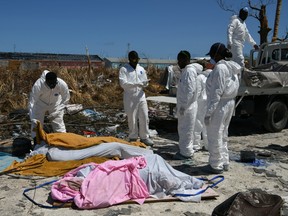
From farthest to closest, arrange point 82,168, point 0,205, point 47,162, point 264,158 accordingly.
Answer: point 264,158 < point 47,162 < point 82,168 < point 0,205

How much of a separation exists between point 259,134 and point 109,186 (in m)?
5.76

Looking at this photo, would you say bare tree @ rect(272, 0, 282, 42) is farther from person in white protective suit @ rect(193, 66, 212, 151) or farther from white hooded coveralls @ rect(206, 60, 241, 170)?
white hooded coveralls @ rect(206, 60, 241, 170)

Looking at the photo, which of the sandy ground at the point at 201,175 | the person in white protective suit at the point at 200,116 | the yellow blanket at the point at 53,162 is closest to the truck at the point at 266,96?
the sandy ground at the point at 201,175

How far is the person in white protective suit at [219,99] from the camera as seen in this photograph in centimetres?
565

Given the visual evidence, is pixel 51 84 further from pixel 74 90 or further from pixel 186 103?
pixel 74 90

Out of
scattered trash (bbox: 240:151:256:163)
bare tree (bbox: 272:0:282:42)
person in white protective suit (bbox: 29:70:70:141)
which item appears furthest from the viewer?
bare tree (bbox: 272:0:282:42)

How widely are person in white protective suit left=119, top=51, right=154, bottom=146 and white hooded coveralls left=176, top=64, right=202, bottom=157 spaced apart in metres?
1.28

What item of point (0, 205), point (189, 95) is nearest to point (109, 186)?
point (0, 205)

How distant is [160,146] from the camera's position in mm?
7996

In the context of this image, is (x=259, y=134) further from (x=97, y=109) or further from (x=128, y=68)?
(x=97, y=109)

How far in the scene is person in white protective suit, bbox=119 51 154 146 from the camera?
769 centimetres

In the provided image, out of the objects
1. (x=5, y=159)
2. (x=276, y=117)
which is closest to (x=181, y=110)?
(x=5, y=159)

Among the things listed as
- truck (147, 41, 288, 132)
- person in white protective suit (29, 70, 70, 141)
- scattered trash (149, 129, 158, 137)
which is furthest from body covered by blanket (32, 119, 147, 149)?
truck (147, 41, 288, 132)

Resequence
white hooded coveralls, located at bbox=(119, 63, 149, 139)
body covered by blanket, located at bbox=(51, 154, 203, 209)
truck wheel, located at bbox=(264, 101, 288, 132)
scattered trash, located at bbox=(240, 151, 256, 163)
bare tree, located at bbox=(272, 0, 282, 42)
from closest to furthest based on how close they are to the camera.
Answer: body covered by blanket, located at bbox=(51, 154, 203, 209) → scattered trash, located at bbox=(240, 151, 256, 163) → white hooded coveralls, located at bbox=(119, 63, 149, 139) → truck wheel, located at bbox=(264, 101, 288, 132) → bare tree, located at bbox=(272, 0, 282, 42)
